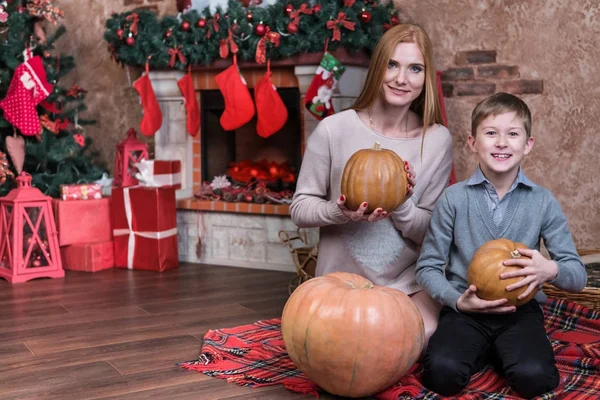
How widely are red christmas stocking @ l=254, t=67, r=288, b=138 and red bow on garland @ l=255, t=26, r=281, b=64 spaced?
0.09 m

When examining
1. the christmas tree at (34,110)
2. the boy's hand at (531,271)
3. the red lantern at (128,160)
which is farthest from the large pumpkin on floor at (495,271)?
the christmas tree at (34,110)

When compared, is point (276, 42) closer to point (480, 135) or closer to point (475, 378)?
point (480, 135)

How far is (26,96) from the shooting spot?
434cm

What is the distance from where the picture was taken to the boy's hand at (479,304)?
7.06 ft

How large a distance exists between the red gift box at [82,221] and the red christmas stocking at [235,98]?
0.88m

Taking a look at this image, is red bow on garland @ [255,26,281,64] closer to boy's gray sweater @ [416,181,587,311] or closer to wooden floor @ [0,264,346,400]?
wooden floor @ [0,264,346,400]

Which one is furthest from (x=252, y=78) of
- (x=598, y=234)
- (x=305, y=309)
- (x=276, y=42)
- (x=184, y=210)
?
(x=305, y=309)

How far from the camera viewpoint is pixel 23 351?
8.93ft

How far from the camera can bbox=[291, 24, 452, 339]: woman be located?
2.52m

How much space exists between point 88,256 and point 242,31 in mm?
1487

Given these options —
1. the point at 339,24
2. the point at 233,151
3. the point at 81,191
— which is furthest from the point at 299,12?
the point at 81,191

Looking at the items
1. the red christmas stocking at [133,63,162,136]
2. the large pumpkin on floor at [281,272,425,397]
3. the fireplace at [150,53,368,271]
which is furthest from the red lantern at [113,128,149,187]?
the large pumpkin on floor at [281,272,425,397]

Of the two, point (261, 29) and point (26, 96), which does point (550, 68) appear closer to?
point (261, 29)

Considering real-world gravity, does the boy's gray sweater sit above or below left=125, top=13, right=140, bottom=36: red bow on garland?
below
